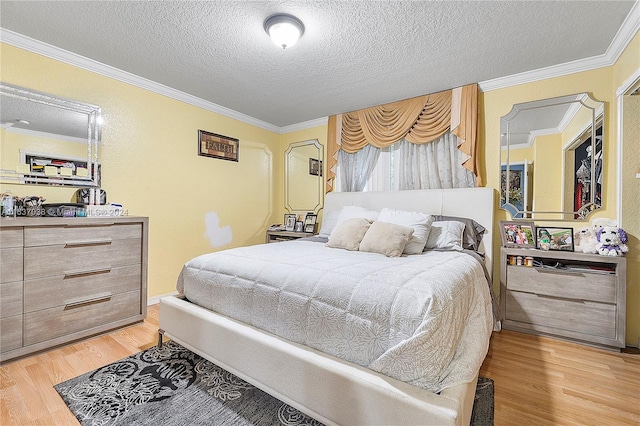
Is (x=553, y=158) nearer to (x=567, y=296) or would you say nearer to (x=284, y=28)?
(x=567, y=296)

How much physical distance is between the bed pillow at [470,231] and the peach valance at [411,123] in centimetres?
51

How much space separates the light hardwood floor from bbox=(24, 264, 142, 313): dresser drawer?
1.17 feet

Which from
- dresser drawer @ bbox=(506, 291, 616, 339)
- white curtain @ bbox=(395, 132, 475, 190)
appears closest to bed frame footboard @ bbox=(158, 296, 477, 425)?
dresser drawer @ bbox=(506, 291, 616, 339)

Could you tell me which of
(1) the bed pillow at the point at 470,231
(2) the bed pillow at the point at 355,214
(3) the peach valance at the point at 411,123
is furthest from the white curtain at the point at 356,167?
(1) the bed pillow at the point at 470,231

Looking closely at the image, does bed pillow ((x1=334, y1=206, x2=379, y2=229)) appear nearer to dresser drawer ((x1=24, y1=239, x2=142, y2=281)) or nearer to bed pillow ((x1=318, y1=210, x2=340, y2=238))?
bed pillow ((x1=318, y1=210, x2=340, y2=238))

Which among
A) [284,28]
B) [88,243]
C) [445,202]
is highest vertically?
[284,28]

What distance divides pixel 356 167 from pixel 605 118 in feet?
7.96

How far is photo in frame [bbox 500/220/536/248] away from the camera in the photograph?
8.53 ft

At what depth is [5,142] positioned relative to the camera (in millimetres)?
2203

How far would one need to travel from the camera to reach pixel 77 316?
2.20m

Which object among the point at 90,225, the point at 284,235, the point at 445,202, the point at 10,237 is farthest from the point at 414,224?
the point at 10,237

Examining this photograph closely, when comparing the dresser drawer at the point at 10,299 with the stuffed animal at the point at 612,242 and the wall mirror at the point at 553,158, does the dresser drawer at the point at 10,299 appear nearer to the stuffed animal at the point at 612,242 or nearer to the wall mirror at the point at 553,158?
the wall mirror at the point at 553,158

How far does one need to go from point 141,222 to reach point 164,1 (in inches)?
68.3

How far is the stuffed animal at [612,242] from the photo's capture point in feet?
7.06
